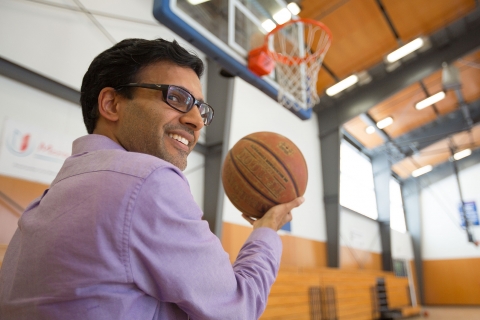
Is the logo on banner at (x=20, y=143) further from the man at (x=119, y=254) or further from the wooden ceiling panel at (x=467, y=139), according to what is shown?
the wooden ceiling panel at (x=467, y=139)

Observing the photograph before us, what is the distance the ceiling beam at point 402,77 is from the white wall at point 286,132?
0.60 metres

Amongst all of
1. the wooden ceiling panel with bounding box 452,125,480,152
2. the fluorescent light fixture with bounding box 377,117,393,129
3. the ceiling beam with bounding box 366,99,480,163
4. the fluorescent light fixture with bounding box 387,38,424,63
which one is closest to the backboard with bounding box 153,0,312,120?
the fluorescent light fixture with bounding box 387,38,424,63

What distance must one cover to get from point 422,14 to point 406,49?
0.68m

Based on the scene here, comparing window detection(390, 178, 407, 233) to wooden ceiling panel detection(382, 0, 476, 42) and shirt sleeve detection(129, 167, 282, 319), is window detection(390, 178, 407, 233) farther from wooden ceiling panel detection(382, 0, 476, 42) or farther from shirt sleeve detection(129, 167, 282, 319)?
shirt sleeve detection(129, 167, 282, 319)

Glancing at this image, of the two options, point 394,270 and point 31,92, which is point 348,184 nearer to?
point 394,270

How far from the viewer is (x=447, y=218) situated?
12945mm

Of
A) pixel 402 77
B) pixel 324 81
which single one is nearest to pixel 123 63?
pixel 324 81

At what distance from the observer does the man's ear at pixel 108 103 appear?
1080 millimetres

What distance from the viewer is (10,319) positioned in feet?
2.48

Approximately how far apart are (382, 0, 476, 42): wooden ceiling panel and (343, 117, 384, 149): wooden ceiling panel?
9.04ft

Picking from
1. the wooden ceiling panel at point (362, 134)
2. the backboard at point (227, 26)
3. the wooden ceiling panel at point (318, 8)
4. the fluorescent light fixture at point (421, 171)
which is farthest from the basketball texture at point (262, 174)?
the fluorescent light fixture at point (421, 171)

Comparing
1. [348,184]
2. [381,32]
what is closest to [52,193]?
[381,32]

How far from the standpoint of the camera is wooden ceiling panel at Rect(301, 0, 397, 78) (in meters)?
6.61

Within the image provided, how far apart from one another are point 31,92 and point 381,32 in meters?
6.16
